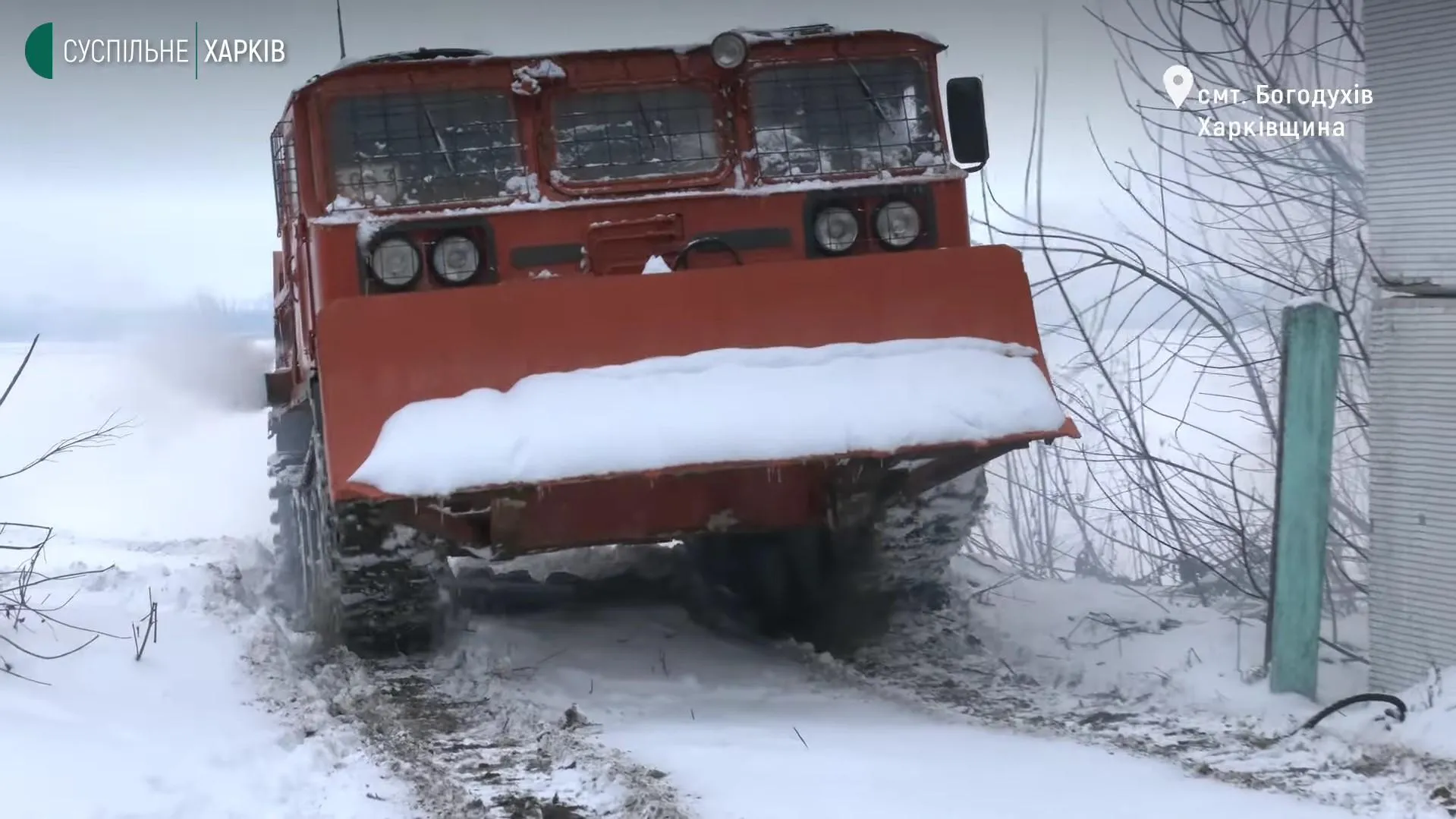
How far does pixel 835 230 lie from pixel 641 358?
131cm

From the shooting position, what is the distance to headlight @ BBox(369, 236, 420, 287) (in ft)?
18.2

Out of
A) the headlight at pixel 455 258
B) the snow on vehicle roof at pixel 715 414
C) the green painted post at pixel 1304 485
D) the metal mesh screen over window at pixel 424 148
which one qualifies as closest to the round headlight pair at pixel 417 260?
the headlight at pixel 455 258

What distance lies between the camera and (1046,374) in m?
5.14

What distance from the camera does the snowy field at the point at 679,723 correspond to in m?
3.63

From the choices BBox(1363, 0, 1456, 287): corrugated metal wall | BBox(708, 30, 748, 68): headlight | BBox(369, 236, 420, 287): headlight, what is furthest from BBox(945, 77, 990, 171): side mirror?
BBox(369, 236, 420, 287): headlight

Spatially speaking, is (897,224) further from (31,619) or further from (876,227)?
(31,619)

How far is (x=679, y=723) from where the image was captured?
15.5 ft


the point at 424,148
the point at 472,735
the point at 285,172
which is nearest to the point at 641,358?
the point at 472,735

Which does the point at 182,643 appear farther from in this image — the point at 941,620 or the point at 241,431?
the point at 241,431

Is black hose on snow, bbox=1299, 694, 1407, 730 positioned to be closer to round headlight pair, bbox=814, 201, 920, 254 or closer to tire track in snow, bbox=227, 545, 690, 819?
tire track in snow, bbox=227, 545, 690, 819

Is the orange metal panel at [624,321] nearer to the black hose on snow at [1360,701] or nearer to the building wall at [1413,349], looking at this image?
the building wall at [1413,349]

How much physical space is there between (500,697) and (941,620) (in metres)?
2.20

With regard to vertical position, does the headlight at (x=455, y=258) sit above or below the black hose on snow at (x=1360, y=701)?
above

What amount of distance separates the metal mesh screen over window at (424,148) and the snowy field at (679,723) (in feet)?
5.70
